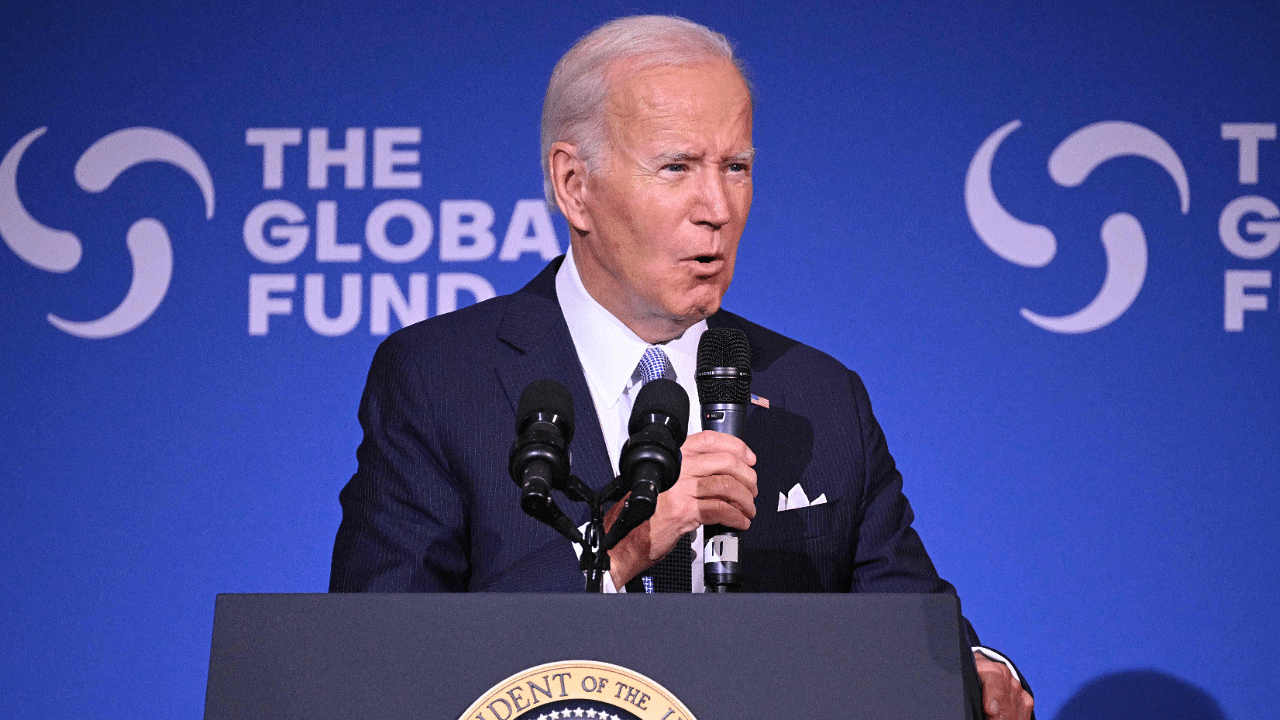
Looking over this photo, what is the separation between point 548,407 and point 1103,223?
7.02 ft

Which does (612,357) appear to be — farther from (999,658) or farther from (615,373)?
(999,658)

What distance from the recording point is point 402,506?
1.73 metres

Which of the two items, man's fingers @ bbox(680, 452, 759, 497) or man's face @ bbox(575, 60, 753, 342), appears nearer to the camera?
man's fingers @ bbox(680, 452, 759, 497)

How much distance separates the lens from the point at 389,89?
2992 mm

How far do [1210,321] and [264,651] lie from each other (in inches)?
97.2

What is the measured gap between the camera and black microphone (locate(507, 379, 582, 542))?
3.52 ft

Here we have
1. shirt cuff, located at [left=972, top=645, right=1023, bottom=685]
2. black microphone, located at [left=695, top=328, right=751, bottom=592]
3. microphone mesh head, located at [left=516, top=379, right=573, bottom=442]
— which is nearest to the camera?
microphone mesh head, located at [left=516, top=379, right=573, bottom=442]

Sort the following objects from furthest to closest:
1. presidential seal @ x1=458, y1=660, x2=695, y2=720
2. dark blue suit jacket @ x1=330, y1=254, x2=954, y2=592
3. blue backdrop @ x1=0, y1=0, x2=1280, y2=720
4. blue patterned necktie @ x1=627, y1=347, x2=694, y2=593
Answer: blue backdrop @ x1=0, y1=0, x2=1280, y2=720 < dark blue suit jacket @ x1=330, y1=254, x2=954, y2=592 < blue patterned necktie @ x1=627, y1=347, x2=694, y2=593 < presidential seal @ x1=458, y1=660, x2=695, y2=720

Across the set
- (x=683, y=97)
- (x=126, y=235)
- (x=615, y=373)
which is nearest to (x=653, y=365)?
(x=615, y=373)

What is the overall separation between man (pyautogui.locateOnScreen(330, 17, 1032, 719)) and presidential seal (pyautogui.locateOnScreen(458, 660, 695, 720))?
0.58 m

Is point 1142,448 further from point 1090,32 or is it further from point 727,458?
point 727,458

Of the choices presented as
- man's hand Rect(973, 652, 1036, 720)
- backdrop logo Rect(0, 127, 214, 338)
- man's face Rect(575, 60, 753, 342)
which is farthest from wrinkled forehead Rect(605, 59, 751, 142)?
backdrop logo Rect(0, 127, 214, 338)

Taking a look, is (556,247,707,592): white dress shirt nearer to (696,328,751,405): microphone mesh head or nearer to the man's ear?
the man's ear

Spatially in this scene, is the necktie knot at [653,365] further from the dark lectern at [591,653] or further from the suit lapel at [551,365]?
the dark lectern at [591,653]
